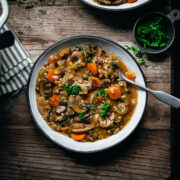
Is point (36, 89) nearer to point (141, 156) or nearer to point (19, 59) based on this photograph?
point (19, 59)

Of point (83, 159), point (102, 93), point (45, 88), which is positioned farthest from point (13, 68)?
point (83, 159)

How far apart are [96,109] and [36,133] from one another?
3.88ft

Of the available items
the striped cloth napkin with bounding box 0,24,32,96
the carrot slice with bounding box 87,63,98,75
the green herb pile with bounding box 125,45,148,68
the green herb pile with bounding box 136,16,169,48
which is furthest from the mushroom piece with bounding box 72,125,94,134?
the green herb pile with bounding box 136,16,169,48

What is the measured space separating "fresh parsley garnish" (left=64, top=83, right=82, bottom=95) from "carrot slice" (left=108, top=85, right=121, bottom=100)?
0.51m

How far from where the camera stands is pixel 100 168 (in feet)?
11.8

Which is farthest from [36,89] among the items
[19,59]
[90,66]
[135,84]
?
[135,84]

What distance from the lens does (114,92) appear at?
3.40 meters

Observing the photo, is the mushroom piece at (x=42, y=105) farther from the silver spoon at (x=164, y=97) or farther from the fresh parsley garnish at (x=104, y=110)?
the silver spoon at (x=164, y=97)

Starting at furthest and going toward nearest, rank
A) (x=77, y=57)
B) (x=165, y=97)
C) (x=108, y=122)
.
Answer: (x=77, y=57) → (x=108, y=122) → (x=165, y=97)

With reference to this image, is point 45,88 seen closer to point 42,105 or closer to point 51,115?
point 42,105

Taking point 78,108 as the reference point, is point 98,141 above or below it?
below

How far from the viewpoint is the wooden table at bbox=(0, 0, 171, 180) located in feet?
11.7

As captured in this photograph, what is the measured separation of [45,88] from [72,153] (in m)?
1.24

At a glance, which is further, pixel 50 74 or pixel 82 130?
pixel 50 74
